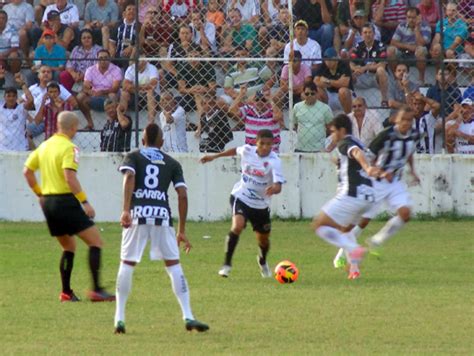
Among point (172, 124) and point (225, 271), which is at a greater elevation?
point (172, 124)

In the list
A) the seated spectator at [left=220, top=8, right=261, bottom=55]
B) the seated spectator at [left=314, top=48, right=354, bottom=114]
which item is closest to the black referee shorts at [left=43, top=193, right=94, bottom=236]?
the seated spectator at [left=220, top=8, right=261, bottom=55]

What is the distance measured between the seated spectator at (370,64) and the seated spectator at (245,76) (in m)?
1.56

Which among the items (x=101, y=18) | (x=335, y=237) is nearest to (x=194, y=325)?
(x=335, y=237)

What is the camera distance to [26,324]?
35.9 feet

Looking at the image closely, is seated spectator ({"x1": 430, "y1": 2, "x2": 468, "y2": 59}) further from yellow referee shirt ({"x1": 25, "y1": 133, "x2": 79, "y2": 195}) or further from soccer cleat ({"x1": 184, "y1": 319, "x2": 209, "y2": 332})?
soccer cleat ({"x1": 184, "y1": 319, "x2": 209, "y2": 332})

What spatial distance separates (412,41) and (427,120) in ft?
5.24

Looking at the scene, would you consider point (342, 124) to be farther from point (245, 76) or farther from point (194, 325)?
point (245, 76)

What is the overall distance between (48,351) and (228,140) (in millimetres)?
11203

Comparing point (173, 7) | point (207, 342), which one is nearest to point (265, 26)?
point (173, 7)

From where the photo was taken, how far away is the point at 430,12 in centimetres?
2122

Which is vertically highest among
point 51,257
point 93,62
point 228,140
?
point 93,62

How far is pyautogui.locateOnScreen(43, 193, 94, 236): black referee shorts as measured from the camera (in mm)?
12250

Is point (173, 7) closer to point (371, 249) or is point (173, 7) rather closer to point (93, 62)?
point (93, 62)

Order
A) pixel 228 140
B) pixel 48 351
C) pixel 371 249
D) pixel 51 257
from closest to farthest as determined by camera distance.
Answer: pixel 48 351, pixel 371 249, pixel 51 257, pixel 228 140
